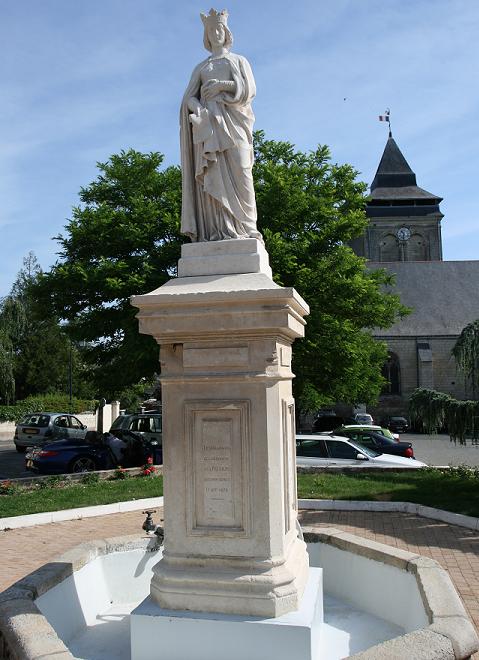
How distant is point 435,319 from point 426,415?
36266mm

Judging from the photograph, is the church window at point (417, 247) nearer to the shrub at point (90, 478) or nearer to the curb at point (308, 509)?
the shrub at point (90, 478)

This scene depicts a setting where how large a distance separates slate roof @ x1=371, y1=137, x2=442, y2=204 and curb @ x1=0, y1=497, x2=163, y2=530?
54.5m

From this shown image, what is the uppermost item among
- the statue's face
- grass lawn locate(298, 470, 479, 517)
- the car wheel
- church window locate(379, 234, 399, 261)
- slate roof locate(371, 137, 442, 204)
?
slate roof locate(371, 137, 442, 204)

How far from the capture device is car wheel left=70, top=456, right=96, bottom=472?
14867 millimetres

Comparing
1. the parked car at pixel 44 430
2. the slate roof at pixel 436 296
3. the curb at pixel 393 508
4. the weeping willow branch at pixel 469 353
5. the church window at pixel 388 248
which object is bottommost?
the curb at pixel 393 508

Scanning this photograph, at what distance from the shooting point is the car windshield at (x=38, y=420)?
24117 mm

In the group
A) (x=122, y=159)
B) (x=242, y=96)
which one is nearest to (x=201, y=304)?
(x=242, y=96)

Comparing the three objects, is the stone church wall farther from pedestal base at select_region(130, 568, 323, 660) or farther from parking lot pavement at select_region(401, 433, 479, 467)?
pedestal base at select_region(130, 568, 323, 660)

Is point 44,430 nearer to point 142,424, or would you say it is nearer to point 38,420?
point 38,420

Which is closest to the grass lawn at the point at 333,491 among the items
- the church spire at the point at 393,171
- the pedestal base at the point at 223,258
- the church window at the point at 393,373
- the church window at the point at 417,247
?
→ the pedestal base at the point at 223,258

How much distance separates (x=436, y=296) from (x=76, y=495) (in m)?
40.7

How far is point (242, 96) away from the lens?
4926 millimetres

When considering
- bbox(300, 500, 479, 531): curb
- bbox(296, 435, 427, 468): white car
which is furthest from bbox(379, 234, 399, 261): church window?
bbox(300, 500, 479, 531): curb

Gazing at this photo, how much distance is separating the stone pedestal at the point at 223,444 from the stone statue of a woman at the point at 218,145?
67cm
